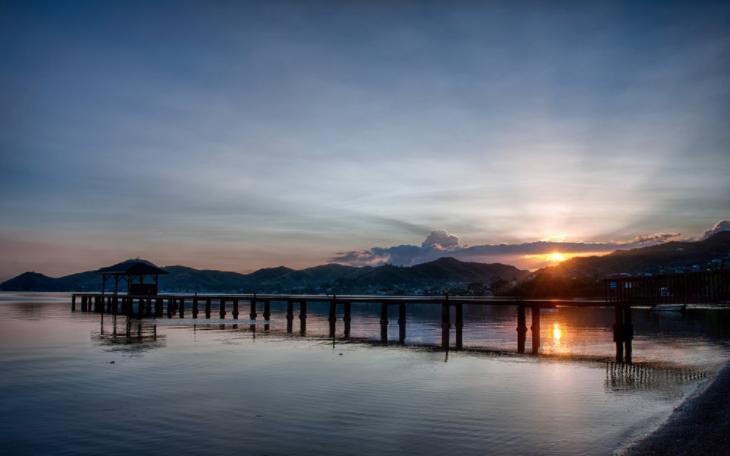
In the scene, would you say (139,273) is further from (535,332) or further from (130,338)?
(535,332)

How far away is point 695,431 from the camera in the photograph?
1185 cm

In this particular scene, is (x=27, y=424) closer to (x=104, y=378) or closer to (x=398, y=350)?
(x=104, y=378)

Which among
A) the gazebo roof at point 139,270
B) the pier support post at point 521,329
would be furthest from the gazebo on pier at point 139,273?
the pier support post at point 521,329

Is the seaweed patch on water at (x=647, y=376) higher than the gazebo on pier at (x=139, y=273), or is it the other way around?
the gazebo on pier at (x=139, y=273)

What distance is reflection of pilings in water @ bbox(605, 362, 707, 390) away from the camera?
1930 centimetres

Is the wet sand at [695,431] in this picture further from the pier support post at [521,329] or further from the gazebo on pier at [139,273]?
the gazebo on pier at [139,273]

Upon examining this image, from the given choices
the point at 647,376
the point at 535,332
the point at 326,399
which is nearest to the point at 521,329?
the point at 535,332

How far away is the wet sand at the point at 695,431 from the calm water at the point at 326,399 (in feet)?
1.70

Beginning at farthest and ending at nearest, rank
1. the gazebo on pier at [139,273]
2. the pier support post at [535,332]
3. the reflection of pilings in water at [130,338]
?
the gazebo on pier at [139,273], the pier support post at [535,332], the reflection of pilings in water at [130,338]

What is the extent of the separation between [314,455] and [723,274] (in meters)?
27.7

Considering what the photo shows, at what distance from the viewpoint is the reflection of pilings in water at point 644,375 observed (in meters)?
19.3

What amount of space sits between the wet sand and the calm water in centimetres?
52

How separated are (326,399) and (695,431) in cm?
964

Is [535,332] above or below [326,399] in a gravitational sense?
below
